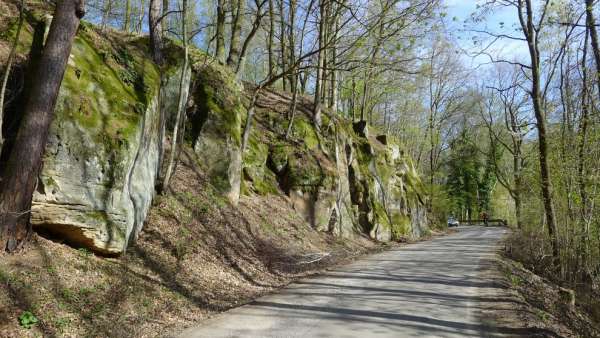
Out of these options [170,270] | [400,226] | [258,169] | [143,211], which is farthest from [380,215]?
[170,270]

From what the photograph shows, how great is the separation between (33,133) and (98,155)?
1.42 m

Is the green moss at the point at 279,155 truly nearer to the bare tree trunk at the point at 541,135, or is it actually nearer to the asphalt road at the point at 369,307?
the asphalt road at the point at 369,307

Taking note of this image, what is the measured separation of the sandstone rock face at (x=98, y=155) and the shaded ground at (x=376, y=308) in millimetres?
2950

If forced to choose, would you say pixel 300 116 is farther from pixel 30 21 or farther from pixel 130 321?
pixel 130 321

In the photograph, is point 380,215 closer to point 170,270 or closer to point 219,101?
point 219,101

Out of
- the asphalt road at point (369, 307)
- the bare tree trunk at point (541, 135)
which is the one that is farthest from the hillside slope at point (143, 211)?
the bare tree trunk at point (541, 135)

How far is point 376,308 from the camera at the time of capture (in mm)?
8141

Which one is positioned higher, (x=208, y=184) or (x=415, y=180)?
(x=415, y=180)

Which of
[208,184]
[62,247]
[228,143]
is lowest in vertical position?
[62,247]

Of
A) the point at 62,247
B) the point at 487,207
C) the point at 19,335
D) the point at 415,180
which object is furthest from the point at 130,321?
the point at 487,207

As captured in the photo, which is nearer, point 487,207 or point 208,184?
point 208,184

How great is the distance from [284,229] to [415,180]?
76.5ft

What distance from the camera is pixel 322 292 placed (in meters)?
9.65

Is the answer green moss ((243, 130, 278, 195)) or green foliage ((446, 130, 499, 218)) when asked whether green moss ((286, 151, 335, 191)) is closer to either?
green moss ((243, 130, 278, 195))
